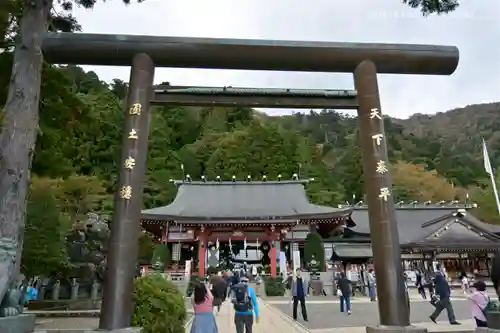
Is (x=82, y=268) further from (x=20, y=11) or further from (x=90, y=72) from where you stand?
(x=90, y=72)

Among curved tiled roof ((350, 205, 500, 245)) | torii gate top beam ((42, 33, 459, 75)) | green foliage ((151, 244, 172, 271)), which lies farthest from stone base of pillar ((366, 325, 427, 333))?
curved tiled roof ((350, 205, 500, 245))

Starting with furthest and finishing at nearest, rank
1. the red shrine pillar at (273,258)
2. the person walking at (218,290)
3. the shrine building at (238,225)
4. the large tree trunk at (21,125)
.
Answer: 1. the shrine building at (238,225)
2. the red shrine pillar at (273,258)
3. the person walking at (218,290)
4. the large tree trunk at (21,125)

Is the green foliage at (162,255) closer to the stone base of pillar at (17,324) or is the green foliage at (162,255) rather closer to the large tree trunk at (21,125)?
the large tree trunk at (21,125)

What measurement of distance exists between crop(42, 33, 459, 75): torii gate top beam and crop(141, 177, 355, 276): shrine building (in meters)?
16.8

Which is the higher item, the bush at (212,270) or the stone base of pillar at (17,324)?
the bush at (212,270)

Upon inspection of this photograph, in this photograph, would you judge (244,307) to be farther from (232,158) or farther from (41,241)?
(232,158)

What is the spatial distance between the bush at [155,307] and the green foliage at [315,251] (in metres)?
15.2

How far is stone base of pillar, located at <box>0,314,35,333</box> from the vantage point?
444cm

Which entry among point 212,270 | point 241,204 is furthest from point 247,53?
point 241,204

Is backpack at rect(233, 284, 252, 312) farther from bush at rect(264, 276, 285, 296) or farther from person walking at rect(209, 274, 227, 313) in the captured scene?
bush at rect(264, 276, 285, 296)

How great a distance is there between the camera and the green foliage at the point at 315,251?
836 inches

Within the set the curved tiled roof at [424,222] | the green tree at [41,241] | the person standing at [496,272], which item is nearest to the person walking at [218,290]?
the green tree at [41,241]

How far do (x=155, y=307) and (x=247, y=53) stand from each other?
4554 mm

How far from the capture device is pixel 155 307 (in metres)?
6.47
